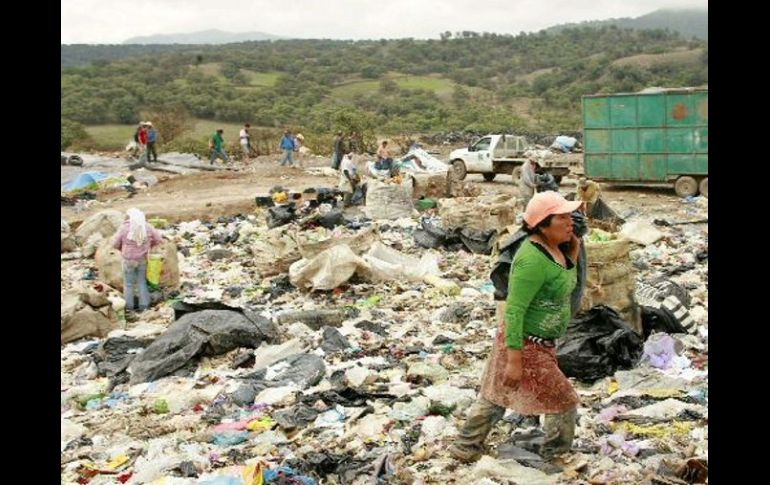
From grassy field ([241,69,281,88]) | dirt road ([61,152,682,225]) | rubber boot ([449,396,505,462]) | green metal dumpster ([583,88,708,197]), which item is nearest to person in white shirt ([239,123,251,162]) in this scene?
dirt road ([61,152,682,225])

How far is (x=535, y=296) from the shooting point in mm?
3701

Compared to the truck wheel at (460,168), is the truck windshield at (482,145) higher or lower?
higher

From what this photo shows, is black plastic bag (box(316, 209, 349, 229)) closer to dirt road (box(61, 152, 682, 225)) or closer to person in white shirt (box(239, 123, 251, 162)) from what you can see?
→ dirt road (box(61, 152, 682, 225))

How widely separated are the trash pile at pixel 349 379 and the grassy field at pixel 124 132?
85.2 ft

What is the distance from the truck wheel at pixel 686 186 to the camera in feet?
49.1

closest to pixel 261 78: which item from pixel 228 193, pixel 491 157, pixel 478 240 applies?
pixel 491 157

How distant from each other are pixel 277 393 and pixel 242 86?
171 feet

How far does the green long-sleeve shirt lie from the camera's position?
11.9ft

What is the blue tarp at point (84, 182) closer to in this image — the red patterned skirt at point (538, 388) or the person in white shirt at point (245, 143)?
the person in white shirt at point (245, 143)

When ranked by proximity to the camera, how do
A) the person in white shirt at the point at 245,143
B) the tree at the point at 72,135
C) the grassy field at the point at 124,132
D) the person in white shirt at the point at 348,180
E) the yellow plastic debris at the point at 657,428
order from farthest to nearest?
the grassy field at the point at 124,132
the tree at the point at 72,135
the person in white shirt at the point at 245,143
the person in white shirt at the point at 348,180
the yellow plastic debris at the point at 657,428

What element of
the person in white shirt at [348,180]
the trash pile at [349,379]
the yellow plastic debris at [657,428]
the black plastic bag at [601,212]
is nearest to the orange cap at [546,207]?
the trash pile at [349,379]

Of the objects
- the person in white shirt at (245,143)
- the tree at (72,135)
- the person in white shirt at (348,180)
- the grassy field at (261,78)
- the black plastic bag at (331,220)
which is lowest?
the black plastic bag at (331,220)

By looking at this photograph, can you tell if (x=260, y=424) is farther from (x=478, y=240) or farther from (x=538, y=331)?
(x=478, y=240)
